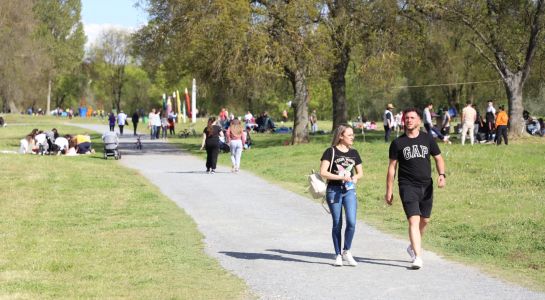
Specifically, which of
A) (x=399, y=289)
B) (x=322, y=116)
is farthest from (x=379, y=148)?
(x=322, y=116)

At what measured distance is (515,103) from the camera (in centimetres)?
3494

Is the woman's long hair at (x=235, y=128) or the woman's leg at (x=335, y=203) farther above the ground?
the woman's long hair at (x=235, y=128)

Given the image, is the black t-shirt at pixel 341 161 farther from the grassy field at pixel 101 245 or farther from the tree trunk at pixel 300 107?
the tree trunk at pixel 300 107

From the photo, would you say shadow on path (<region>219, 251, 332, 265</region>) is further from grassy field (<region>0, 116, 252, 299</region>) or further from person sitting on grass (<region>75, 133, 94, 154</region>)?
person sitting on grass (<region>75, 133, 94, 154</region>)

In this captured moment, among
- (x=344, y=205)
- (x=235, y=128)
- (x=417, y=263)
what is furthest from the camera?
(x=235, y=128)

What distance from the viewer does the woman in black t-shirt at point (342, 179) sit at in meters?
10.5

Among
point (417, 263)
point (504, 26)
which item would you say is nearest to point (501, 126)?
point (504, 26)

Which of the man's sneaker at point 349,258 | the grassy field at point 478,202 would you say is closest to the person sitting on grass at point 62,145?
the grassy field at point 478,202

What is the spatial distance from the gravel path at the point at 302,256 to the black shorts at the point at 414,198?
2.25ft

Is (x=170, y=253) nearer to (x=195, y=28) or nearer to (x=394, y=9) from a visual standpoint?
(x=195, y=28)

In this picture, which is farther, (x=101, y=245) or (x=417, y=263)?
(x=101, y=245)

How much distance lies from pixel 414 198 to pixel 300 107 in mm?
26967

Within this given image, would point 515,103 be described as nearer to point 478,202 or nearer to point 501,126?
point 501,126

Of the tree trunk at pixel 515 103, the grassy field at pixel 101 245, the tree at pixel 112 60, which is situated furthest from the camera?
the tree at pixel 112 60
